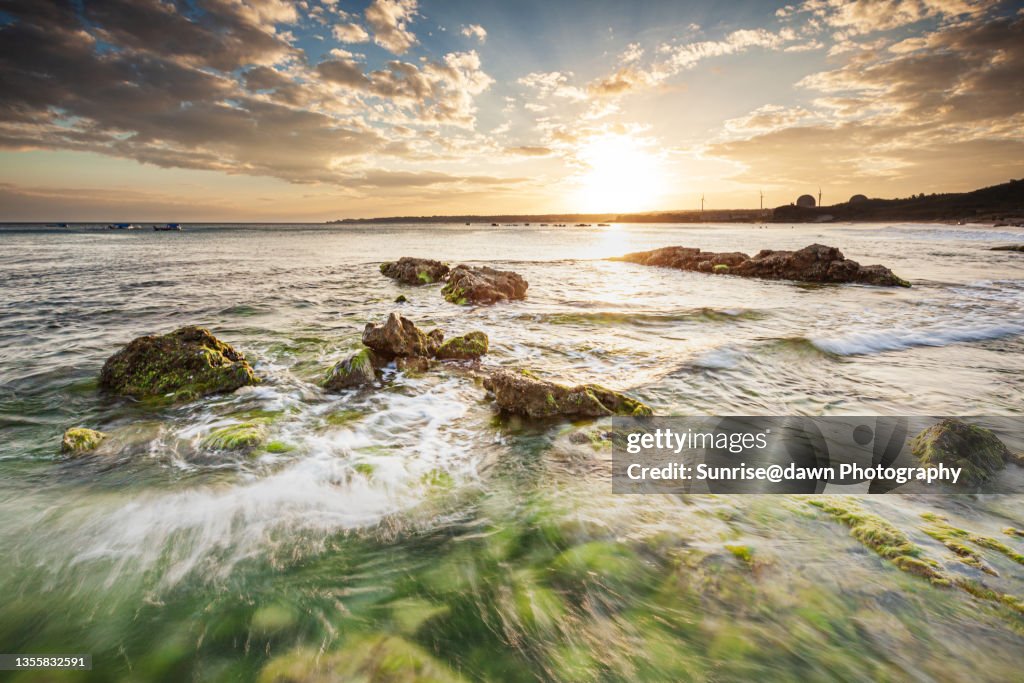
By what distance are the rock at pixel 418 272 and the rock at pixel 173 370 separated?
1351 cm

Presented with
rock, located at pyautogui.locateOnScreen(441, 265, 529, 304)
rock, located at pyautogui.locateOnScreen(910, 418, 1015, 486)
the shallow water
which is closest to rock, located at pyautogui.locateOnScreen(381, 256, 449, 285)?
rock, located at pyautogui.locateOnScreen(441, 265, 529, 304)

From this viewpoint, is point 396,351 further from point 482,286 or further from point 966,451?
point 966,451

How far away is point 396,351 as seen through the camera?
7.57 meters

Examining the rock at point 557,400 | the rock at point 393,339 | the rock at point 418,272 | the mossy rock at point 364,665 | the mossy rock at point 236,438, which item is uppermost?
the rock at point 418,272

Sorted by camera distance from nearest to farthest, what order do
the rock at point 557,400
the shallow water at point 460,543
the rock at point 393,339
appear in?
1. the shallow water at point 460,543
2. the rock at point 557,400
3. the rock at point 393,339

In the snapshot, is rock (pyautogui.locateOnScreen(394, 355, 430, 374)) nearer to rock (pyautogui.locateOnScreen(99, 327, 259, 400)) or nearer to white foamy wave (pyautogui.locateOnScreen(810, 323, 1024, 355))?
rock (pyautogui.locateOnScreen(99, 327, 259, 400))

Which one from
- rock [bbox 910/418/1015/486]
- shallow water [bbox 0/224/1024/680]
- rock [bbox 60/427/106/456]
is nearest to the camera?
shallow water [bbox 0/224/1024/680]

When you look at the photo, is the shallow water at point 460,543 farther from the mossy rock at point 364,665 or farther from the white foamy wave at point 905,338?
the white foamy wave at point 905,338

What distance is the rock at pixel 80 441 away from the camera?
4625mm

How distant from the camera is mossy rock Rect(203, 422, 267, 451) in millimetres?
4777

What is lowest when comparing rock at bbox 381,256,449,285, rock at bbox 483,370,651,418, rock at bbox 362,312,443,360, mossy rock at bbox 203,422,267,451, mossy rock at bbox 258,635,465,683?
mossy rock at bbox 258,635,465,683

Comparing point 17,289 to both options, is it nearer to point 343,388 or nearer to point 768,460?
point 343,388

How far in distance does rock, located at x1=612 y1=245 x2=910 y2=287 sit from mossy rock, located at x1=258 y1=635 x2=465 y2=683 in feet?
73.7

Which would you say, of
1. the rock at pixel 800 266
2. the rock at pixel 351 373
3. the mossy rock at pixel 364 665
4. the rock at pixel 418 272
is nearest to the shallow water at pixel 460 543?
the mossy rock at pixel 364 665
